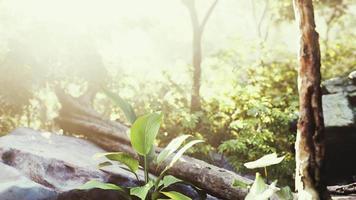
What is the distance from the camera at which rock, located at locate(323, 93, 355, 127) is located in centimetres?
1023

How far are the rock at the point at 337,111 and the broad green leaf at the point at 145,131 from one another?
20.5ft

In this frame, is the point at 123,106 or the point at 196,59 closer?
the point at 123,106

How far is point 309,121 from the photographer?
201 inches

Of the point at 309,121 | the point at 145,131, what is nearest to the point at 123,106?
the point at 145,131

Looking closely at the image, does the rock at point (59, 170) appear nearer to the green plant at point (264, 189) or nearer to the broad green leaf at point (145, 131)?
the broad green leaf at point (145, 131)

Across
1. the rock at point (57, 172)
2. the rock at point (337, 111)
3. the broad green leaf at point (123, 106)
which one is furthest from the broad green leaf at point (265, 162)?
the rock at point (337, 111)

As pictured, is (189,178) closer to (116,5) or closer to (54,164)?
(54,164)

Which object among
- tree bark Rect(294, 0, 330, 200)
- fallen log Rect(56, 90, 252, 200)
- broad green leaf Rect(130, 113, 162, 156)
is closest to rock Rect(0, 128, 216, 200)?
fallen log Rect(56, 90, 252, 200)

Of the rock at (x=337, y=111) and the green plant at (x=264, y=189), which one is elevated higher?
the green plant at (x=264, y=189)

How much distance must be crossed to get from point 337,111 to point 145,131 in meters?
6.70

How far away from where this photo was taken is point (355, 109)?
1049 centimetres

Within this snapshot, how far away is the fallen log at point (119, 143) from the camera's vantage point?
6363 millimetres

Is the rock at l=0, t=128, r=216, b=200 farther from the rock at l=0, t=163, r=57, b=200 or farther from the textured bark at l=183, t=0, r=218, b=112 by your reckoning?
the textured bark at l=183, t=0, r=218, b=112

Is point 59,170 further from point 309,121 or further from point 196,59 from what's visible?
point 196,59
